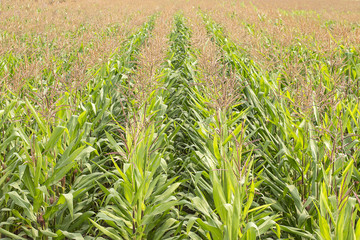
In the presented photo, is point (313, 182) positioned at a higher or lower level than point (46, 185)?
lower

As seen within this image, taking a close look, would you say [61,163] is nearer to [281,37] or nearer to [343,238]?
[343,238]

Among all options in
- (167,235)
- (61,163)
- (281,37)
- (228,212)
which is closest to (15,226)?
(61,163)

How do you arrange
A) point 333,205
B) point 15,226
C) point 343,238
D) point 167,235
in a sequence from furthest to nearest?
point 15,226 → point 167,235 → point 333,205 → point 343,238

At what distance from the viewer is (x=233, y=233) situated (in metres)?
1.54

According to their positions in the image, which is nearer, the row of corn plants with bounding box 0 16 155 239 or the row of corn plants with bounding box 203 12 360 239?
the row of corn plants with bounding box 203 12 360 239

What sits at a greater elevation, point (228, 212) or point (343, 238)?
point (228, 212)

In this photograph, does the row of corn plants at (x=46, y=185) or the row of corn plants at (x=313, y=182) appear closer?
the row of corn plants at (x=313, y=182)

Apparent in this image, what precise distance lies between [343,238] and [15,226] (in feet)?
6.45

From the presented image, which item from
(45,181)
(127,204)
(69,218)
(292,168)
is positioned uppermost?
(45,181)

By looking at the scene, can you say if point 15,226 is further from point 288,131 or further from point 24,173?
point 288,131

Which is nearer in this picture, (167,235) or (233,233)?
(233,233)

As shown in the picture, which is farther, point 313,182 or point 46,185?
point 313,182

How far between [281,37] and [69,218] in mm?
5101

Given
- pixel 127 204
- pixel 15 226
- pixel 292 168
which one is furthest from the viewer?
pixel 292 168
